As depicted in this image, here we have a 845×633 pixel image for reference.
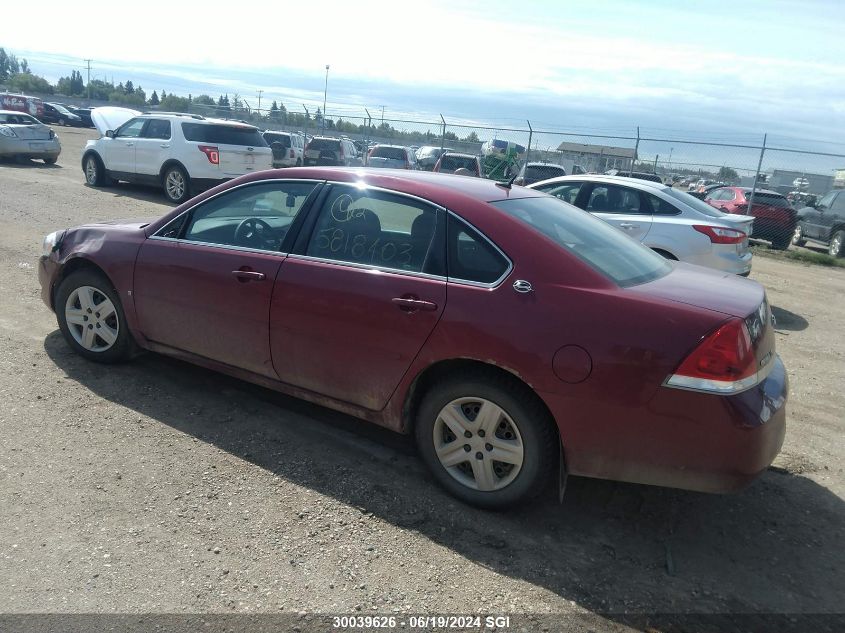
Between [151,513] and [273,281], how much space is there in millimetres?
1415

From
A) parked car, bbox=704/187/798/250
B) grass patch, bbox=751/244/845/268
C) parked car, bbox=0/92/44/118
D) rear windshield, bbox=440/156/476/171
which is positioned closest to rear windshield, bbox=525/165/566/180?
rear windshield, bbox=440/156/476/171

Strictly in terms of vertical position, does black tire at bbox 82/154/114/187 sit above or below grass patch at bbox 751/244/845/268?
above

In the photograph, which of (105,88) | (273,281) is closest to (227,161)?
(273,281)

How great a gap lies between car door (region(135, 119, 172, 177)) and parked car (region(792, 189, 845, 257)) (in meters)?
15.2

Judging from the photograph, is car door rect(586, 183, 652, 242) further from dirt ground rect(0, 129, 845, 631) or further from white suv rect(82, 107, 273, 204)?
white suv rect(82, 107, 273, 204)

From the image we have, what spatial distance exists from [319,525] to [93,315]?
8.70ft

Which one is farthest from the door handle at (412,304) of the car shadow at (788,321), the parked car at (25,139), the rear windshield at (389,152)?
the parked car at (25,139)

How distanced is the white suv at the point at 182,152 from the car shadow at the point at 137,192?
0.95 ft

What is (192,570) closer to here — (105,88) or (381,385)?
(381,385)

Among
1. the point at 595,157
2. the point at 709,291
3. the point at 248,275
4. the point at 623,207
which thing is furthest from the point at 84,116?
the point at 709,291

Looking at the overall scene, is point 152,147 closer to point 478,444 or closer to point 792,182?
point 478,444

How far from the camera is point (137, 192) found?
610 inches

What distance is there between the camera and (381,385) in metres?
3.61

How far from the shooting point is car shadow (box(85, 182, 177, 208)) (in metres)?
14.3
